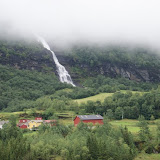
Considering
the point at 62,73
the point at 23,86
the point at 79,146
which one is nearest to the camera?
the point at 79,146

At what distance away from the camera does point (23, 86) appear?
13312 centimetres

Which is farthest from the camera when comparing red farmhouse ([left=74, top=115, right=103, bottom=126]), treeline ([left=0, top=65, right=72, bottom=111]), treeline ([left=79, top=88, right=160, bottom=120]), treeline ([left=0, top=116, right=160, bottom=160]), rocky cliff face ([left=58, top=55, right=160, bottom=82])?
rocky cliff face ([left=58, top=55, right=160, bottom=82])

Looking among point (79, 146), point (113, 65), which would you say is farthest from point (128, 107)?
point (113, 65)

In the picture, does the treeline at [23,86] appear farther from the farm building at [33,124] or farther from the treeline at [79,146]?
the treeline at [79,146]

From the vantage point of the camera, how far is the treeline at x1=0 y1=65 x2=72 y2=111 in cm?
11019

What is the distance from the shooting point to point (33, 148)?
143 ft

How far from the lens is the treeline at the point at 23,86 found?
4338 inches

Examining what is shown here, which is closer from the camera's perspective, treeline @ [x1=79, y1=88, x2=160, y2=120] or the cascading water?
treeline @ [x1=79, y1=88, x2=160, y2=120]

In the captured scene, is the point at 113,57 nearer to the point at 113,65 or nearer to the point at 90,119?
the point at 113,65

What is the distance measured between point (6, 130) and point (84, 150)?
67.0 feet

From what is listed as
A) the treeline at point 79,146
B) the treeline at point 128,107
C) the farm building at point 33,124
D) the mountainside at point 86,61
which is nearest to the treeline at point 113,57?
the mountainside at point 86,61

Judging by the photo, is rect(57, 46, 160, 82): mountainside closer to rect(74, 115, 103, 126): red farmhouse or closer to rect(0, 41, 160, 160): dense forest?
rect(0, 41, 160, 160): dense forest

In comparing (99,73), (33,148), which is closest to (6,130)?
(33,148)

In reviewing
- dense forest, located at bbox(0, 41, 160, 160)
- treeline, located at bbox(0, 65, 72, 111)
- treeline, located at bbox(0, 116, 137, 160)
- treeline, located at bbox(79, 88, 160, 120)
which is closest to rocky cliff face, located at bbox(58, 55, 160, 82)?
dense forest, located at bbox(0, 41, 160, 160)
